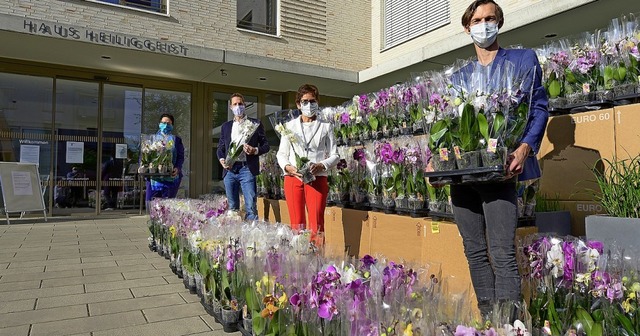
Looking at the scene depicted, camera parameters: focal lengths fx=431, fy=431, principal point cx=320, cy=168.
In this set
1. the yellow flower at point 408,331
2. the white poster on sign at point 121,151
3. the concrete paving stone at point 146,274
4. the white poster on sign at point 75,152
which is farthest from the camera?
the white poster on sign at point 121,151

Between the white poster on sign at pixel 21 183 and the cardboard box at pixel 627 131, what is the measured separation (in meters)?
9.62

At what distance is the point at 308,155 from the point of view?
13.0 feet

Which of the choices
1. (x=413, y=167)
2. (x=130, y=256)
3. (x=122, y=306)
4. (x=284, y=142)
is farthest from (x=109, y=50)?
(x=413, y=167)

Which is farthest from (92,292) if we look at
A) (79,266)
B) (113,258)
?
(113,258)

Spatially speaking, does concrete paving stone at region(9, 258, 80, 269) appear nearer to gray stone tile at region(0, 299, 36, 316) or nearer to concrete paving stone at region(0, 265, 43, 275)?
concrete paving stone at region(0, 265, 43, 275)

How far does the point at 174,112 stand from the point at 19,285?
789 cm

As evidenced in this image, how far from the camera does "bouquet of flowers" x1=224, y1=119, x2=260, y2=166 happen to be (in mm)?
4891

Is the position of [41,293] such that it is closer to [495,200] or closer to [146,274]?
[146,274]

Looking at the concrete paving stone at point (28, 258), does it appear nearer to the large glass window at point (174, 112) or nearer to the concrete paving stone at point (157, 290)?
the concrete paving stone at point (157, 290)

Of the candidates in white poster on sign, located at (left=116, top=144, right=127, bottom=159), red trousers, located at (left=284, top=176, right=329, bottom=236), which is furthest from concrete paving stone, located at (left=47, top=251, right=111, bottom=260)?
white poster on sign, located at (left=116, top=144, right=127, bottom=159)

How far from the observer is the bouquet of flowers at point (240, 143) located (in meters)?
4.89

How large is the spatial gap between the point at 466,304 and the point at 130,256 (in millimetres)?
4480

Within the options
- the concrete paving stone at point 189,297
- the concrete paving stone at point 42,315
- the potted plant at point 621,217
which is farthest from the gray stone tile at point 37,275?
the potted plant at point 621,217

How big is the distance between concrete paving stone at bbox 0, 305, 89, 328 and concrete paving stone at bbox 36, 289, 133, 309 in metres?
0.11
